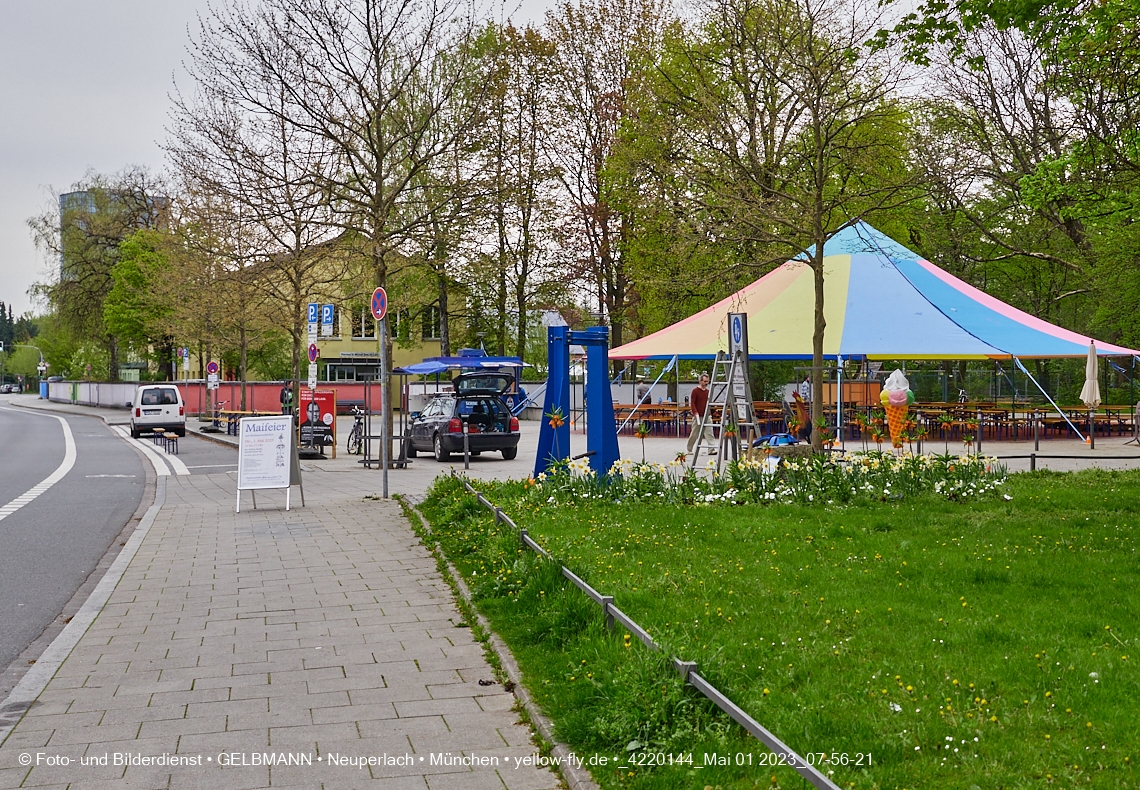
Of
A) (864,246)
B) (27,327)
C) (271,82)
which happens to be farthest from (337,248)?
(27,327)

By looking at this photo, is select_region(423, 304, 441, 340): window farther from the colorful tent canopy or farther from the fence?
the fence

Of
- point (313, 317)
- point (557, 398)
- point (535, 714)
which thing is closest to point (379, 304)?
point (557, 398)

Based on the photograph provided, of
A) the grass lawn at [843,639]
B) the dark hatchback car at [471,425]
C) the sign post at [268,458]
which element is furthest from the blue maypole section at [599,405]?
the dark hatchback car at [471,425]

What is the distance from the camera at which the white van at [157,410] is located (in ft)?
113

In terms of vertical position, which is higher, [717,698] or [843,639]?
[717,698]

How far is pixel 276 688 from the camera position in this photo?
5.45 metres

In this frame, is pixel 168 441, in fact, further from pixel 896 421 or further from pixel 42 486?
pixel 896 421

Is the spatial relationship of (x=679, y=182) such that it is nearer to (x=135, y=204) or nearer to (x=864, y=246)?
(x=864, y=246)

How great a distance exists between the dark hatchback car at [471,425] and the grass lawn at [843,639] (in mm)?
11472

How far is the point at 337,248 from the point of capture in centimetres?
2309

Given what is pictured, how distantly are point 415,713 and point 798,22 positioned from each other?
15727mm

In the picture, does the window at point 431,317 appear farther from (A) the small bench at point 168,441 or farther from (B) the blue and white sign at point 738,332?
(B) the blue and white sign at point 738,332

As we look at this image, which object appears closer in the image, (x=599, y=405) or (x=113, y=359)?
(x=599, y=405)

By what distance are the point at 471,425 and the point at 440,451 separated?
95 cm
